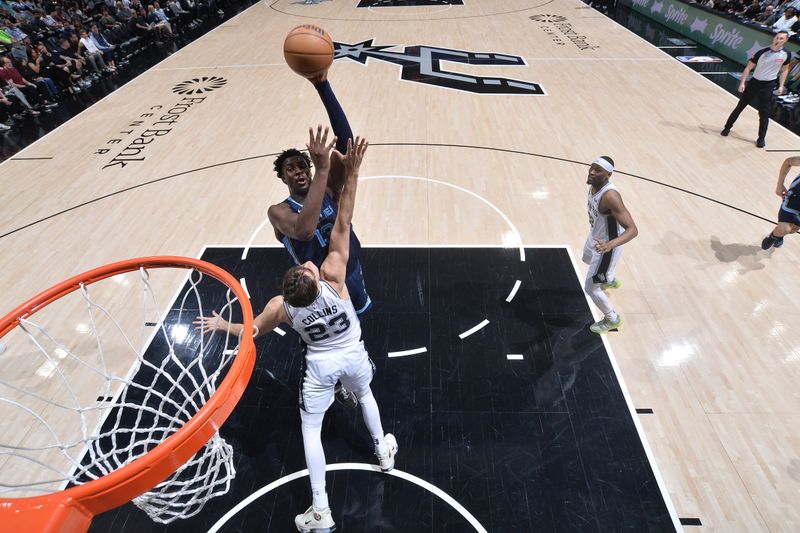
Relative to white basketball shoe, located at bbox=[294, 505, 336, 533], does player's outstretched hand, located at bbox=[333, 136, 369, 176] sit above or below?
above

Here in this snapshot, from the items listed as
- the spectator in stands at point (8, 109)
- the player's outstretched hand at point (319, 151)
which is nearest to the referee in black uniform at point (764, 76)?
the player's outstretched hand at point (319, 151)

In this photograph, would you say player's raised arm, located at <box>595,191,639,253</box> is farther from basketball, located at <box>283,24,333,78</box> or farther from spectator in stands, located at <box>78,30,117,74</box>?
spectator in stands, located at <box>78,30,117,74</box>

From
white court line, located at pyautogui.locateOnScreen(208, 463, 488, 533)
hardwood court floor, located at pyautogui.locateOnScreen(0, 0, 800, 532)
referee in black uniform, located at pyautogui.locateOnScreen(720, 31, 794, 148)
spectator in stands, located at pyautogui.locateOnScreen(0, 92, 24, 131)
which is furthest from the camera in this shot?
spectator in stands, located at pyautogui.locateOnScreen(0, 92, 24, 131)

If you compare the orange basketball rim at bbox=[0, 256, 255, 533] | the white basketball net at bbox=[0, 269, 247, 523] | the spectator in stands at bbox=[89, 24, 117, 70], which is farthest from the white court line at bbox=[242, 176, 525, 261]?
the spectator in stands at bbox=[89, 24, 117, 70]

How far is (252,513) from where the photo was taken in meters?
3.11

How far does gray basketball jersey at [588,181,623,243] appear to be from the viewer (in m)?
3.73

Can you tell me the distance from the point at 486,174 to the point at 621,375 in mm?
3691

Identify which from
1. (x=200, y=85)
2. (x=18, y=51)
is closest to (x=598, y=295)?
(x=200, y=85)

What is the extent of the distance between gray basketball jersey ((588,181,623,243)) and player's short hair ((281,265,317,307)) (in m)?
2.50

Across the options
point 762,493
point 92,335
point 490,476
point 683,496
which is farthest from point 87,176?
point 762,493

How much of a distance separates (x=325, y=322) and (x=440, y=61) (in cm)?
989

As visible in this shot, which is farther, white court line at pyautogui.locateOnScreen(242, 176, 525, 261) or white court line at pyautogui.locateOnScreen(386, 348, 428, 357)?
white court line at pyautogui.locateOnScreen(242, 176, 525, 261)

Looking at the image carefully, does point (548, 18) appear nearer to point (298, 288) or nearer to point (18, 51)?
point (18, 51)

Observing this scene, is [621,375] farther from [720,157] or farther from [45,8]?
[45,8]
